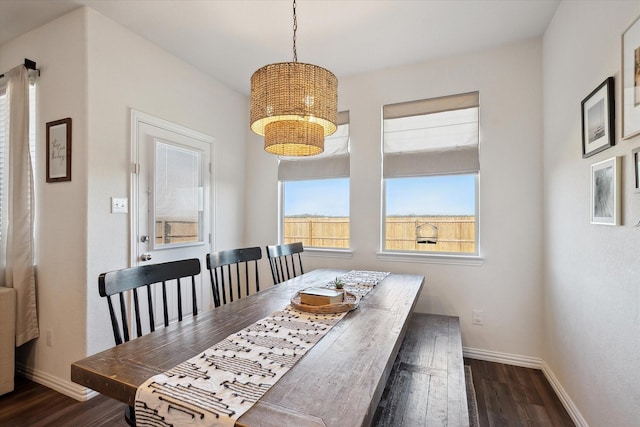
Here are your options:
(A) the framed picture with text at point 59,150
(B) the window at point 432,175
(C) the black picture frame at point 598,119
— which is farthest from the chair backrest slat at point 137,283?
(C) the black picture frame at point 598,119

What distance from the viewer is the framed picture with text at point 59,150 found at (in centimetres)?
222

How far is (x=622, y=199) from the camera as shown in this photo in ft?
4.61

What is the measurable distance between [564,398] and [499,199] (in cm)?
148

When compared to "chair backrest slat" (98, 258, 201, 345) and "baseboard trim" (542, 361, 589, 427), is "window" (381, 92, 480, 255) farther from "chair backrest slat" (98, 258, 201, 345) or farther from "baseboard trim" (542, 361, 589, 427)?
"chair backrest slat" (98, 258, 201, 345)

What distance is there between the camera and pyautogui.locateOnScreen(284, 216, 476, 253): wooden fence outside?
2.84m

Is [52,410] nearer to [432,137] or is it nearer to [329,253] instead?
[329,253]

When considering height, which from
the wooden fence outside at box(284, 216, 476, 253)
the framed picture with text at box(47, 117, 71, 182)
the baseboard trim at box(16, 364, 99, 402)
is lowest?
the baseboard trim at box(16, 364, 99, 402)

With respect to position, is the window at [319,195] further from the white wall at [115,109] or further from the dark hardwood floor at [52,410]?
the dark hardwood floor at [52,410]

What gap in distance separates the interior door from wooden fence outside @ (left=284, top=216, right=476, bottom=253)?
0.98m

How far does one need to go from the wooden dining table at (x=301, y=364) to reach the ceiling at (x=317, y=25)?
80.6 inches

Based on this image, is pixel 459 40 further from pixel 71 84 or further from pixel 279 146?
pixel 71 84

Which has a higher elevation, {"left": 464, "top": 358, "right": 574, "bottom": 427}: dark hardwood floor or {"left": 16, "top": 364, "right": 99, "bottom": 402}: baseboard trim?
{"left": 16, "top": 364, "right": 99, "bottom": 402}: baseboard trim

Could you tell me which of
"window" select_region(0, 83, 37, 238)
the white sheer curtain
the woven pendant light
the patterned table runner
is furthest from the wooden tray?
"window" select_region(0, 83, 37, 238)

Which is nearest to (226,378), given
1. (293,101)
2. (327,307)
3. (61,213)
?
(327,307)
